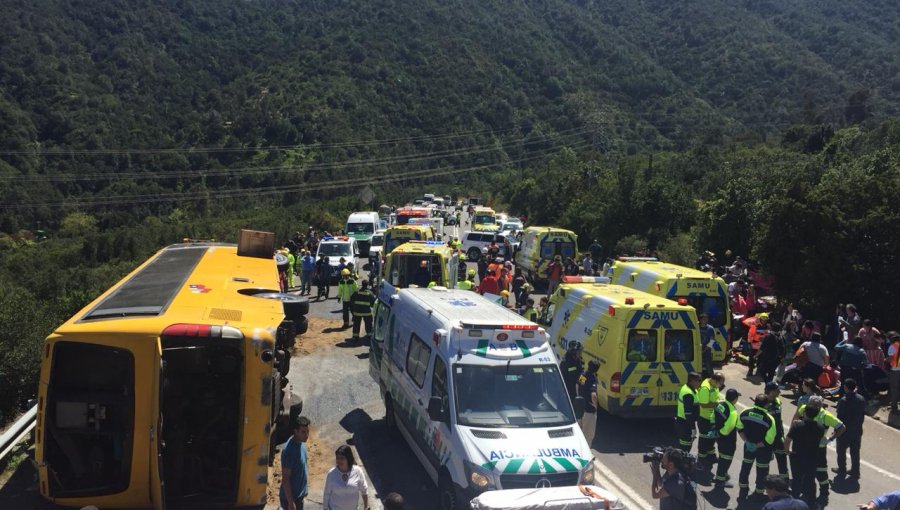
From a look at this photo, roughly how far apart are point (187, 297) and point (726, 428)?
6.94 m

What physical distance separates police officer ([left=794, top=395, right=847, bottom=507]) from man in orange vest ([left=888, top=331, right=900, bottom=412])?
500cm

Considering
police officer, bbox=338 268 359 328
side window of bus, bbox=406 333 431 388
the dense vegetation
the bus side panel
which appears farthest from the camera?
the dense vegetation

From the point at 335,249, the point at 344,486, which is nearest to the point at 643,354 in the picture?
the point at 344,486

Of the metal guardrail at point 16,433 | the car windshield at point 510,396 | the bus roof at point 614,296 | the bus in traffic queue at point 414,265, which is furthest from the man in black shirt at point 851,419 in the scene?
the metal guardrail at point 16,433

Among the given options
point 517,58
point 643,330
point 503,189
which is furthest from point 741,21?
point 643,330

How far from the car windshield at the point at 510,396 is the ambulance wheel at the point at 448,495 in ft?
2.17

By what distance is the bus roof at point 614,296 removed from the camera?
11.3 meters

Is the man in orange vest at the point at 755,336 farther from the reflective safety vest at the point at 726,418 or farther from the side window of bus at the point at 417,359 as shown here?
the side window of bus at the point at 417,359

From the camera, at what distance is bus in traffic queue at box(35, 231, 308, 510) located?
686cm

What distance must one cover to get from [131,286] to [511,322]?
491 cm

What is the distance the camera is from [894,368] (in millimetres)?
13102

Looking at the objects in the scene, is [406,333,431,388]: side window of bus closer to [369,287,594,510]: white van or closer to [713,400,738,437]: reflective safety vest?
[369,287,594,510]: white van

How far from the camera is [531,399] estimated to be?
8.59 metres

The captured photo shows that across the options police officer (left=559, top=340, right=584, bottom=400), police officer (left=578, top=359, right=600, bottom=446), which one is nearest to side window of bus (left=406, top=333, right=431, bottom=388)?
police officer (left=578, top=359, right=600, bottom=446)
